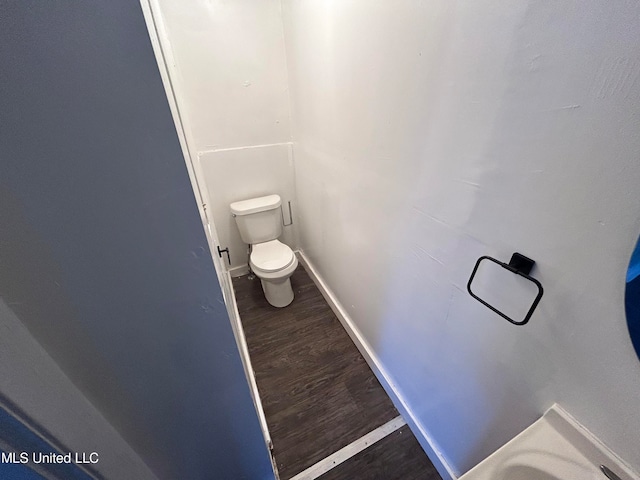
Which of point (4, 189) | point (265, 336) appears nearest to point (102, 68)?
point (4, 189)

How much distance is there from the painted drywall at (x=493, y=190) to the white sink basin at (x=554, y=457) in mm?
27

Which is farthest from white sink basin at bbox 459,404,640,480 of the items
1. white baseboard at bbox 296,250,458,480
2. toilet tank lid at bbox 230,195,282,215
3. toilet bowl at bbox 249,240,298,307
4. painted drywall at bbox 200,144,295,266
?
painted drywall at bbox 200,144,295,266

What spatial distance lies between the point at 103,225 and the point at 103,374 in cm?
33

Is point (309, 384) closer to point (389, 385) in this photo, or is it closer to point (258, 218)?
point (389, 385)

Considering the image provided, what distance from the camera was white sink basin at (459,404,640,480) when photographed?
491 millimetres

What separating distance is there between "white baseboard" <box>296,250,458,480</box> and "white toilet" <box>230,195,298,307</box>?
1.23 ft

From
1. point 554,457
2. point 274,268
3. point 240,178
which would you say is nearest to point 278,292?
point 274,268

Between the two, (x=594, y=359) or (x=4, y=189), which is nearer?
(x=4, y=189)

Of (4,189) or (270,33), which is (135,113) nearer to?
(4,189)

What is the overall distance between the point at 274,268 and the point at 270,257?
15 centimetres

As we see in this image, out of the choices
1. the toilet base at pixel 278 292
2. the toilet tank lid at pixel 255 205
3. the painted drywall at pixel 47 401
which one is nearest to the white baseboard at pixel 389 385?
the toilet base at pixel 278 292

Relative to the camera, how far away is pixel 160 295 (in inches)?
18.6

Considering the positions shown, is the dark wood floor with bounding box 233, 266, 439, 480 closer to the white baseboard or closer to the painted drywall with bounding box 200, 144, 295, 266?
the white baseboard

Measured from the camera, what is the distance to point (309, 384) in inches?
53.6
